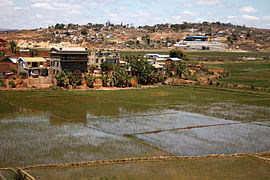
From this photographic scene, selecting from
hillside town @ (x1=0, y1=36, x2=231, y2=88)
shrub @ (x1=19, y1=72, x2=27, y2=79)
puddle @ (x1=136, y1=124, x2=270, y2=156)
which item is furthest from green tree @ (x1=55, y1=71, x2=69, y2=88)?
puddle @ (x1=136, y1=124, x2=270, y2=156)

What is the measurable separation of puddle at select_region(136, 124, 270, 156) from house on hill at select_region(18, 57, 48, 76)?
115 ft

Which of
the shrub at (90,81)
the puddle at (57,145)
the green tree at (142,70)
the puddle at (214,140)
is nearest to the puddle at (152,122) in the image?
the puddle at (214,140)

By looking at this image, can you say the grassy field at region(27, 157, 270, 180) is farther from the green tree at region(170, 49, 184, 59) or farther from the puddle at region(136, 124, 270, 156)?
the green tree at region(170, 49, 184, 59)

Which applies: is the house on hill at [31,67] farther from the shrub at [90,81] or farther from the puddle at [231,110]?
the puddle at [231,110]

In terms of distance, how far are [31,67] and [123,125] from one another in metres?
32.5

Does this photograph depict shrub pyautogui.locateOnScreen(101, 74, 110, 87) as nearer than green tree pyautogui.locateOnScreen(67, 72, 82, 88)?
No

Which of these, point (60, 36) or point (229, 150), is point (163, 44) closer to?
point (60, 36)

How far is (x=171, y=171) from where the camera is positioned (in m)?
21.5

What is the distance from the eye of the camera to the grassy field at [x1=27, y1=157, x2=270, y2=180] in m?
20.5

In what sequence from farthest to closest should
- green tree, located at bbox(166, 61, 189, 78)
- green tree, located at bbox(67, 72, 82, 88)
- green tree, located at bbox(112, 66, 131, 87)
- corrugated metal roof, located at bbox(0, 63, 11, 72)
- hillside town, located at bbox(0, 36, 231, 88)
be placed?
1. green tree, located at bbox(166, 61, 189, 78)
2. corrugated metal roof, located at bbox(0, 63, 11, 72)
3. green tree, located at bbox(112, 66, 131, 87)
4. hillside town, located at bbox(0, 36, 231, 88)
5. green tree, located at bbox(67, 72, 82, 88)

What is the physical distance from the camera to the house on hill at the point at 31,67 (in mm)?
59216

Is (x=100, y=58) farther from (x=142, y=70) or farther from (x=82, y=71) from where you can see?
(x=142, y=70)

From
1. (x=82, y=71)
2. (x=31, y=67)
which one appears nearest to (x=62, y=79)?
(x=31, y=67)

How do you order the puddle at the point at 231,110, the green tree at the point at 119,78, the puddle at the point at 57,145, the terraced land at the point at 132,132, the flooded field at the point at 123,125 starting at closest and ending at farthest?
1. the terraced land at the point at 132,132
2. the puddle at the point at 57,145
3. the flooded field at the point at 123,125
4. the puddle at the point at 231,110
5. the green tree at the point at 119,78
